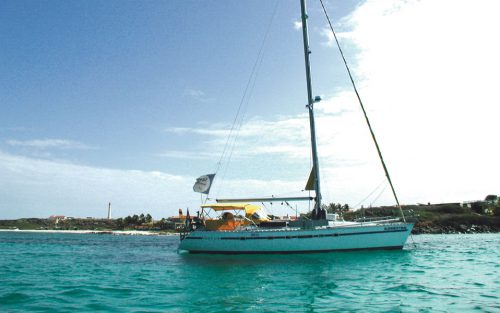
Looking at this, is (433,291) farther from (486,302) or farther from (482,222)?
(482,222)

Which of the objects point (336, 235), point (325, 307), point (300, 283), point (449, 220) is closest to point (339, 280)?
point (300, 283)

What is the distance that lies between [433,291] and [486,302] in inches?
77.7

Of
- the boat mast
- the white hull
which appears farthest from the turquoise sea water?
the boat mast

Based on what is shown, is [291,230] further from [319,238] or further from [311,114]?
[311,114]

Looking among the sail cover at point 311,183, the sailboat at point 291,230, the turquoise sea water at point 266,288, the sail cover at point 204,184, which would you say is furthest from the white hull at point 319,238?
the sail cover at point 204,184

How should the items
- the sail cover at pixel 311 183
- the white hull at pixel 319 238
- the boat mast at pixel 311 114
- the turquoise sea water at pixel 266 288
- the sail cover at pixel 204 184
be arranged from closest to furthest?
1. the turquoise sea water at pixel 266 288
2. the white hull at pixel 319 238
3. the boat mast at pixel 311 114
4. the sail cover at pixel 311 183
5. the sail cover at pixel 204 184

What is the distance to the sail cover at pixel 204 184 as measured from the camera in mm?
31477

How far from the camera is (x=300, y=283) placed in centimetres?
1545

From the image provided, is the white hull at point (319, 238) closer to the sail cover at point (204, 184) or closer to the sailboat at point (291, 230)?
the sailboat at point (291, 230)

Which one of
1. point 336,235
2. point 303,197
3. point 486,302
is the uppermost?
point 303,197

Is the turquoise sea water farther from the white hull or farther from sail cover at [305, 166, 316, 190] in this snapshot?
sail cover at [305, 166, 316, 190]

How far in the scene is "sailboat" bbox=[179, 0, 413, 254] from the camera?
27.0m

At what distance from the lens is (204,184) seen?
3159 cm

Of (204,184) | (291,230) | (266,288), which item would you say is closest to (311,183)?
(291,230)
